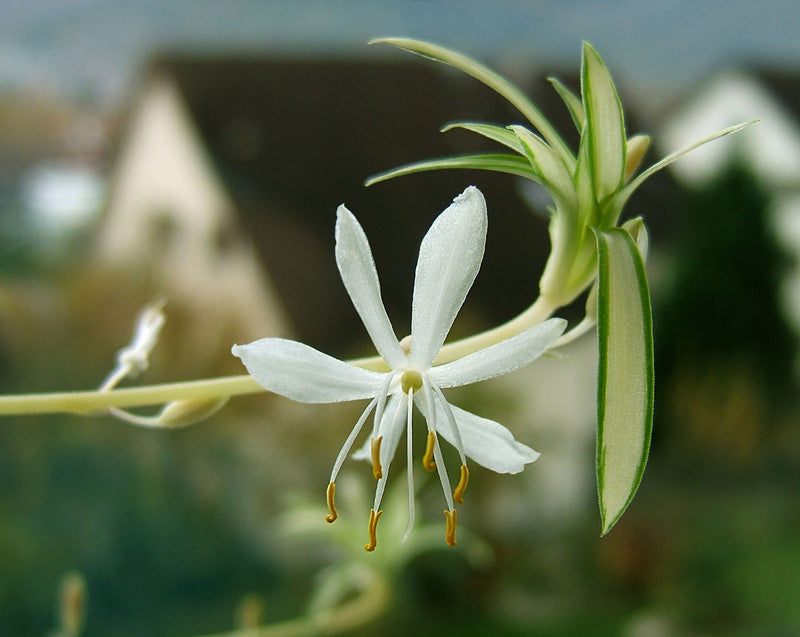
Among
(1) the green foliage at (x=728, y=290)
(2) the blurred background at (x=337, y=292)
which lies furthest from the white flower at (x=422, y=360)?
(1) the green foliage at (x=728, y=290)

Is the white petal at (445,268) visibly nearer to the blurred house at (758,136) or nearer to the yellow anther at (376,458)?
the yellow anther at (376,458)

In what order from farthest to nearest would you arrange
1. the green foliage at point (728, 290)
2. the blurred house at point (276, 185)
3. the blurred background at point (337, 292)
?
the green foliage at point (728, 290) → the blurred house at point (276, 185) → the blurred background at point (337, 292)

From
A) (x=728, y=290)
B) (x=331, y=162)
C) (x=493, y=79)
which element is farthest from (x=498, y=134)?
(x=728, y=290)

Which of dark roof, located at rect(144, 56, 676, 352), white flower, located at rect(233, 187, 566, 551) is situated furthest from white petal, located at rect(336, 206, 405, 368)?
dark roof, located at rect(144, 56, 676, 352)

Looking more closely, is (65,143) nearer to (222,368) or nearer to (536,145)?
→ (222,368)

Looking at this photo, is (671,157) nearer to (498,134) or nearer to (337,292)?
(498,134)

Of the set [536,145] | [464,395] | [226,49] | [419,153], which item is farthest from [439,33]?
[536,145]

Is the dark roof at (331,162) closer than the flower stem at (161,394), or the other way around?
the flower stem at (161,394)
